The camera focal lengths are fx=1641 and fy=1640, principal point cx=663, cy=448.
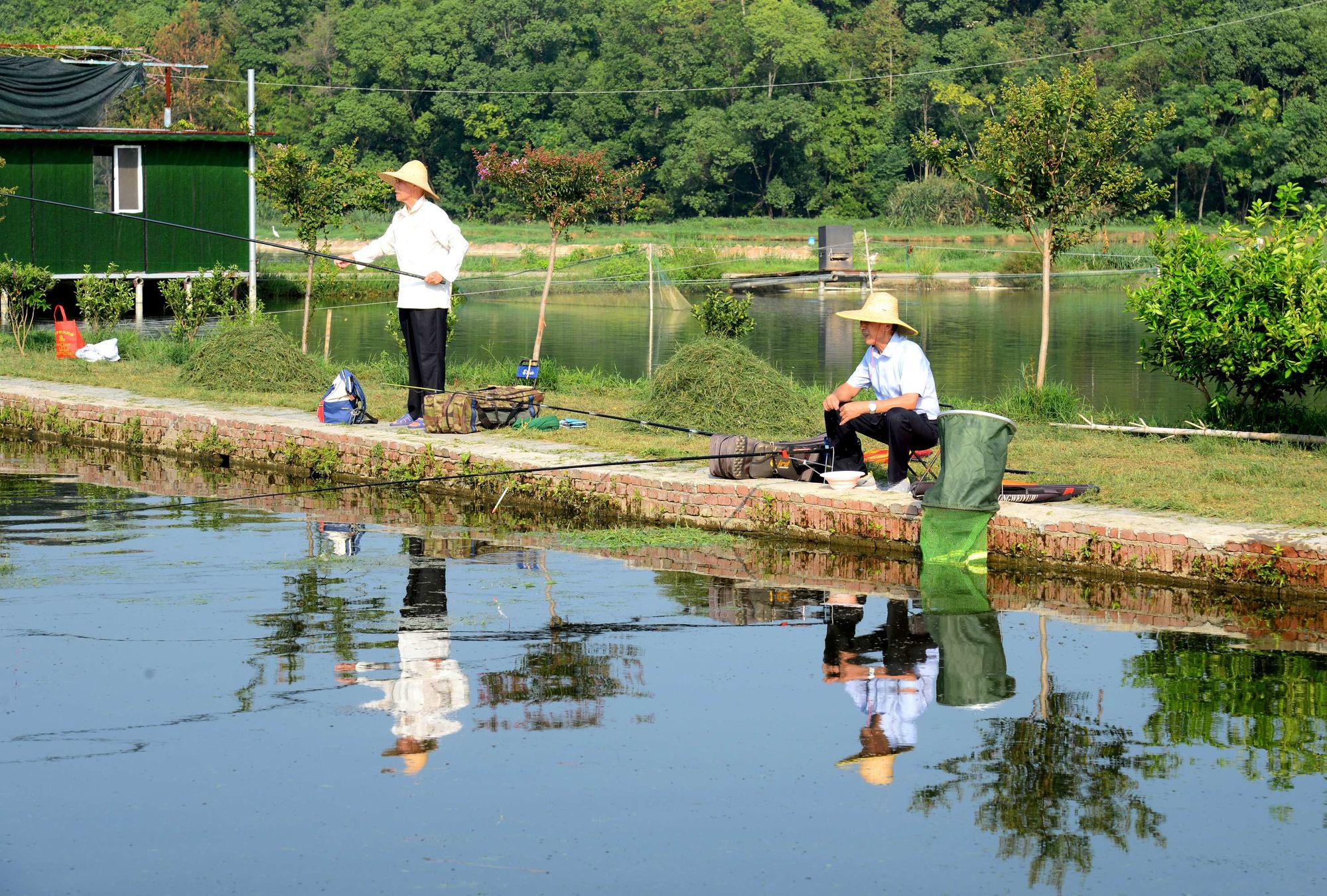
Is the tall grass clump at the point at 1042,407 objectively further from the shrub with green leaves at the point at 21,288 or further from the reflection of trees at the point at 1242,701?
the shrub with green leaves at the point at 21,288

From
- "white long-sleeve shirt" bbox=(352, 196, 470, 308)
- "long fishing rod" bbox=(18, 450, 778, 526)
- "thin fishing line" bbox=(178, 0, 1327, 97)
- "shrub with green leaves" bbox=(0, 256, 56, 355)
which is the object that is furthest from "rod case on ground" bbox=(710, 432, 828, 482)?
"thin fishing line" bbox=(178, 0, 1327, 97)

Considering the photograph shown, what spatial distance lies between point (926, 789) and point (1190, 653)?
7.61 feet

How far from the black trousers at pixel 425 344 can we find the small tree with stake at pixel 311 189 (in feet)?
23.5

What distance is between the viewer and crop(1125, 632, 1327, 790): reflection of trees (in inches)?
232

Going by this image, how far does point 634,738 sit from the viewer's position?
19.9 feet

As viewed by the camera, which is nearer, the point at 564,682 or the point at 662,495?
the point at 564,682

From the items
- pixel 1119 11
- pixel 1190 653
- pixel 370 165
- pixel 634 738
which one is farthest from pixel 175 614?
pixel 1119 11

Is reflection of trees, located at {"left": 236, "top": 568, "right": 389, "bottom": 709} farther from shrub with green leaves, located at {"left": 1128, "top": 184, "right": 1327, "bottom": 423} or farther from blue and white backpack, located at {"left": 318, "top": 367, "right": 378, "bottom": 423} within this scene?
shrub with green leaves, located at {"left": 1128, "top": 184, "right": 1327, "bottom": 423}

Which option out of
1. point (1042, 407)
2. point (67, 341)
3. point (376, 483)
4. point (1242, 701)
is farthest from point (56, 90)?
point (1242, 701)

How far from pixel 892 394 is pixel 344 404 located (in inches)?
197

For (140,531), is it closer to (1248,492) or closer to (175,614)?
(175,614)

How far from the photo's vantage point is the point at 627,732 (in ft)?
20.2

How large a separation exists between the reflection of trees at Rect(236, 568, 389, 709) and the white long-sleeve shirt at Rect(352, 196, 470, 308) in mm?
3651

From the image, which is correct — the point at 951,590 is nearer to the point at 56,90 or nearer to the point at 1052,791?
the point at 1052,791
